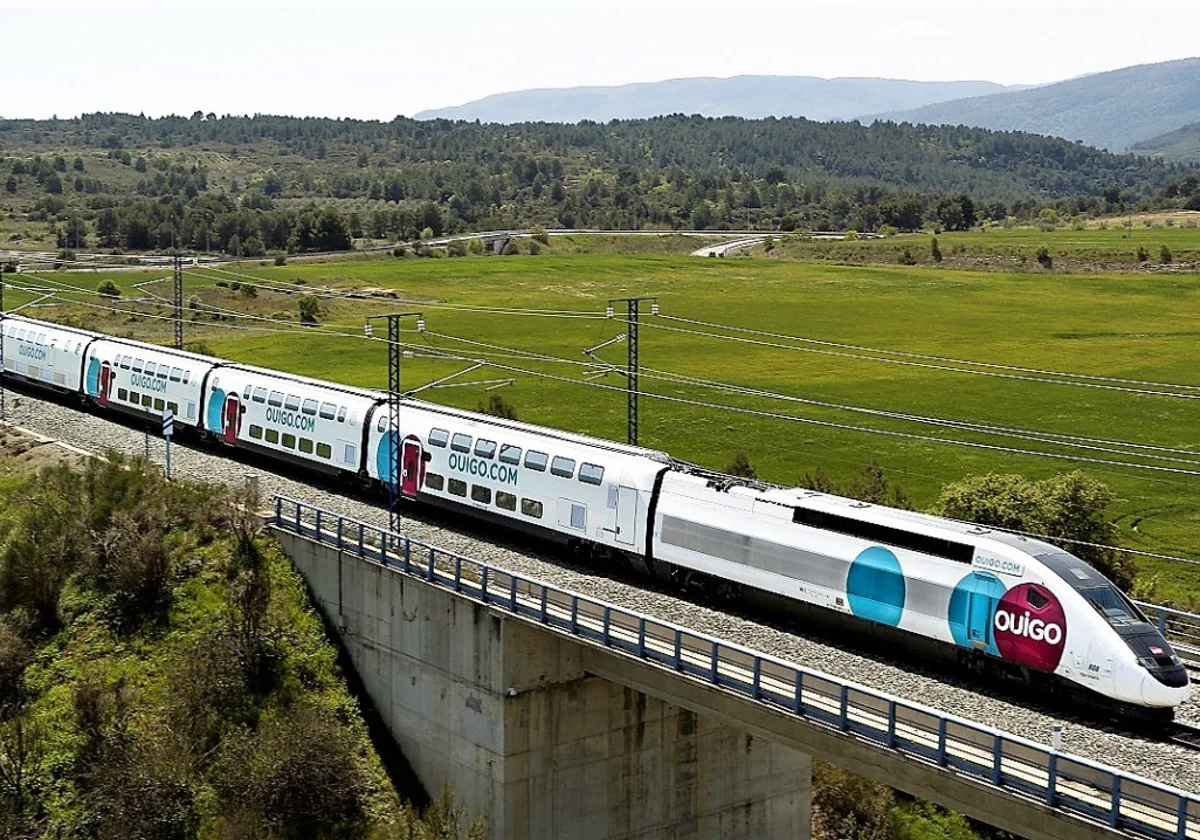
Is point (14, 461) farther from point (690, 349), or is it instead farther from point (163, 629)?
point (690, 349)

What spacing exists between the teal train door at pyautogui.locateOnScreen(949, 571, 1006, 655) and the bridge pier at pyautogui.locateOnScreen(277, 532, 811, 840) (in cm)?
700

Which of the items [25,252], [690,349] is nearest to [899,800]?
[690,349]

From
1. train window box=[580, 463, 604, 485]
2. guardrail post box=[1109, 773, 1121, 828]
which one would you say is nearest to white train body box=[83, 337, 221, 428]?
train window box=[580, 463, 604, 485]

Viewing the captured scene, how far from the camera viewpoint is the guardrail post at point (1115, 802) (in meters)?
24.0

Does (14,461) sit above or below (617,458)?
below

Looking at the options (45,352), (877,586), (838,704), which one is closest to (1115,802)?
(838,704)

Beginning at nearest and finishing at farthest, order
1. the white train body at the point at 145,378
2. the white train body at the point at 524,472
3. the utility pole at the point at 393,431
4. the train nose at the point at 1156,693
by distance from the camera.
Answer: the train nose at the point at 1156,693 < the white train body at the point at 524,472 < the utility pole at the point at 393,431 < the white train body at the point at 145,378

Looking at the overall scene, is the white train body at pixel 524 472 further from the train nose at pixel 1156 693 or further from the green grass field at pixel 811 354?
the green grass field at pixel 811 354

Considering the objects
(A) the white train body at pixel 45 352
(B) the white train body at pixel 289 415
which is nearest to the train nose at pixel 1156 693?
(B) the white train body at pixel 289 415

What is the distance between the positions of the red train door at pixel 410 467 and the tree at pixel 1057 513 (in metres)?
17.8

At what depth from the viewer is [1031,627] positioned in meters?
29.3

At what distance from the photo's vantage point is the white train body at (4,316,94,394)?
67.8m

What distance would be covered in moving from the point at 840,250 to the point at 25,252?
301ft

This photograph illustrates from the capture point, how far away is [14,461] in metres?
58.6
